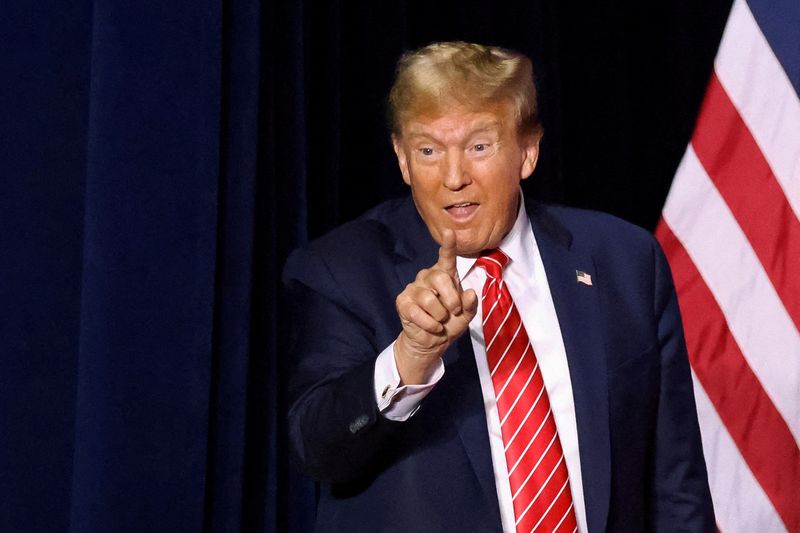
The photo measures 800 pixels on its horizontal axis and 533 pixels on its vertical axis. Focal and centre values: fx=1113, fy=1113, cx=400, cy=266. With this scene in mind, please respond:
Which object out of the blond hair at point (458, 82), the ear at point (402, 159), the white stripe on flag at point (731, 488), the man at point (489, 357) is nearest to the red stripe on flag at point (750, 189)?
the white stripe on flag at point (731, 488)

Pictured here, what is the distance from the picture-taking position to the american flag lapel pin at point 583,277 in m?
1.60

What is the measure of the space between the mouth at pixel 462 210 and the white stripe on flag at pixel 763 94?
88 cm

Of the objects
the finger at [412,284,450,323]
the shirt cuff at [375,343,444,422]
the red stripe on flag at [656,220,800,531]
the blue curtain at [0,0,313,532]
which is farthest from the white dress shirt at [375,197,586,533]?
the red stripe on flag at [656,220,800,531]

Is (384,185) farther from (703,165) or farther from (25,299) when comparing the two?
(25,299)

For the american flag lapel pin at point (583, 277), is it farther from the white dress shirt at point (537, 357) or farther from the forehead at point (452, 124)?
the forehead at point (452, 124)

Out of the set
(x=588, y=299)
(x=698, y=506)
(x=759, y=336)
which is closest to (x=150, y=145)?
(x=588, y=299)

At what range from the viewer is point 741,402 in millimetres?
2123

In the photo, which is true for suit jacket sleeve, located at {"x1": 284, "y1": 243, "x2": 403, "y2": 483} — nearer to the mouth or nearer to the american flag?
the mouth

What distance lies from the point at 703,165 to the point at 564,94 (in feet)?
1.99

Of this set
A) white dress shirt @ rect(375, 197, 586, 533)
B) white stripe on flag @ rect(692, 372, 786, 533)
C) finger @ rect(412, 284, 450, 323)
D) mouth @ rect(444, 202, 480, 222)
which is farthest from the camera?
white stripe on flag @ rect(692, 372, 786, 533)

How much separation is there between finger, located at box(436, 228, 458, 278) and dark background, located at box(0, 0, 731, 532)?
630mm

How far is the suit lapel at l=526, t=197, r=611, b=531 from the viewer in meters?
1.47

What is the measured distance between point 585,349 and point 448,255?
350mm

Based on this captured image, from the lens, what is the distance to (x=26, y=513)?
5.40 ft
